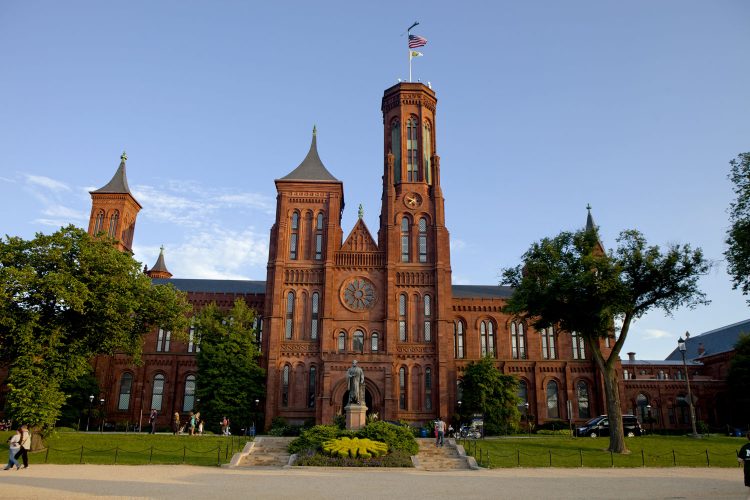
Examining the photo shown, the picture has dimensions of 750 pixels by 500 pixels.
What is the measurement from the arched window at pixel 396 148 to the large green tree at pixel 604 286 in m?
24.1

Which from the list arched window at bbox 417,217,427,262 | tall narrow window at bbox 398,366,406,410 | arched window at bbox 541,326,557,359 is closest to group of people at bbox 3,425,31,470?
tall narrow window at bbox 398,366,406,410

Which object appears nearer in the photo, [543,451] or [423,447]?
[543,451]

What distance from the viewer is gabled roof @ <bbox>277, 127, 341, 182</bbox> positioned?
189 feet

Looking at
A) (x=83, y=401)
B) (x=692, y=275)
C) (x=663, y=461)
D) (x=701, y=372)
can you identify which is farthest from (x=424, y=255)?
(x=701, y=372)

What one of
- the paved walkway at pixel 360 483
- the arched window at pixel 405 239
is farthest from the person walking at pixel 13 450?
the arched window at pixel 405 239

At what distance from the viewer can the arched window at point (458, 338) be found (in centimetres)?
6062

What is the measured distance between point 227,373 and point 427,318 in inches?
716

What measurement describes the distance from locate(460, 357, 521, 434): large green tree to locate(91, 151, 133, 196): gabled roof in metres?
49.1

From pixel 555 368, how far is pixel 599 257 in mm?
25711

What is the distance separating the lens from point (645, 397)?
63.8m

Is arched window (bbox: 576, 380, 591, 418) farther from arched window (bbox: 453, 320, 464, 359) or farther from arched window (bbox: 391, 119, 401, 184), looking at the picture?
arched window (bbox: 391, 119, 401, 184)

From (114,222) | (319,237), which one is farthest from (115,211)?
(319,237)

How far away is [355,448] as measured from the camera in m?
28.6

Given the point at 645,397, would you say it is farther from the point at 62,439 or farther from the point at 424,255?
the point at 62,439
